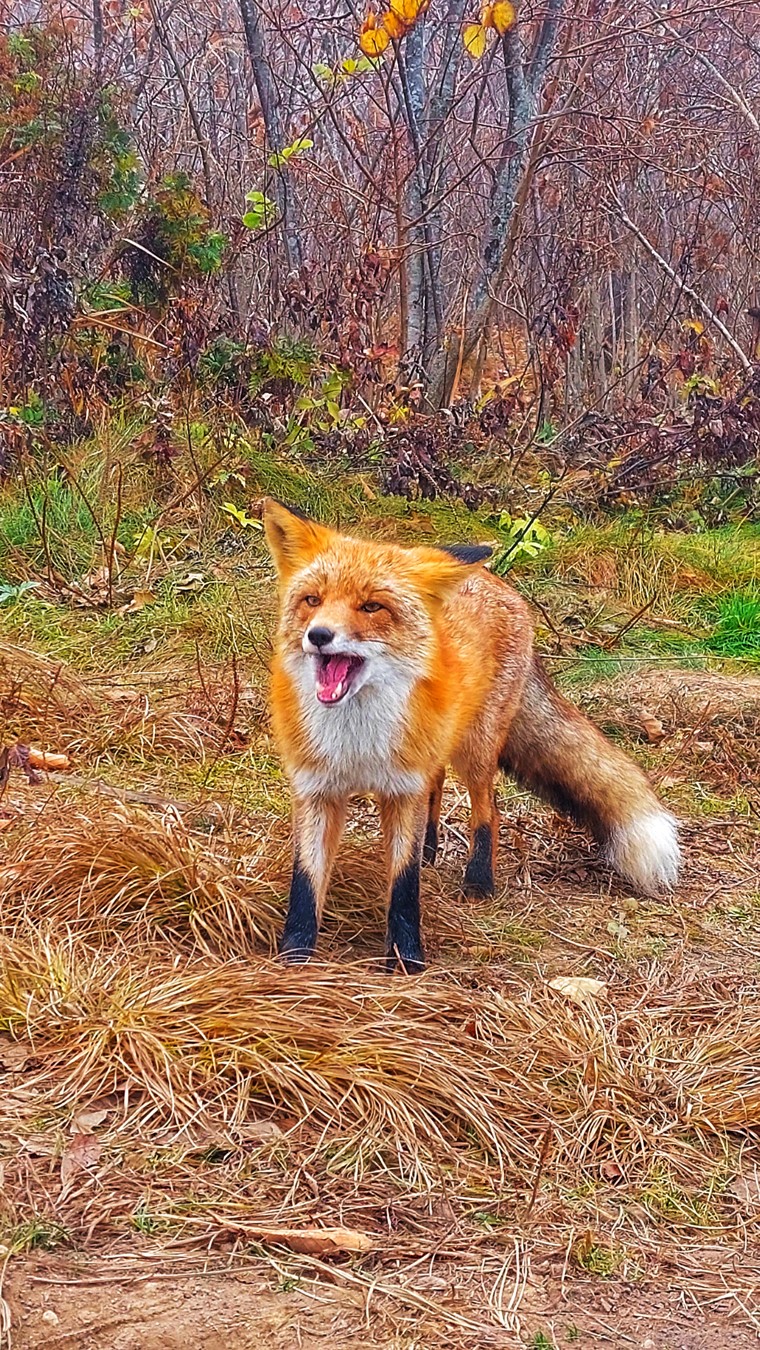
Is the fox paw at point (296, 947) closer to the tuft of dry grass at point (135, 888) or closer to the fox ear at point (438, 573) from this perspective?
the tuft of dry grass at point (135, 888)

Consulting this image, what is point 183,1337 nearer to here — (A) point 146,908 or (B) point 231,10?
(A) point 146,908

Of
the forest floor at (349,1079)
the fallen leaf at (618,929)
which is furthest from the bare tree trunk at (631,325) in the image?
the fallen leaf at (618,929)

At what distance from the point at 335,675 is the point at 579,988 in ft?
3.66

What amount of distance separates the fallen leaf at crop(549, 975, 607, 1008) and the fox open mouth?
102 centimetres

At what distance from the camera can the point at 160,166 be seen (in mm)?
8961

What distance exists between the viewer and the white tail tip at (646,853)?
4.45m

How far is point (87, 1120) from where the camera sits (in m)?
2.78

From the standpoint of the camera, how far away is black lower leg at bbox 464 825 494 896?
14.4 feet

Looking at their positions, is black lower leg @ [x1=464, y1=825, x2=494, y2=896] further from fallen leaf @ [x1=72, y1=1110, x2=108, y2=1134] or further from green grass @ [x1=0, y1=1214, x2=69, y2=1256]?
green grass @ [x1=0, y1=1214, x2=69, y2=1256]

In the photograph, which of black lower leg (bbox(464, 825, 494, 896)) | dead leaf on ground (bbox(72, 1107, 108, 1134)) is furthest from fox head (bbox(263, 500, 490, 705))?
dead leaf on ground (bbox(72, 1107, 108, 1134))

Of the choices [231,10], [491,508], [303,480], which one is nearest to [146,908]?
[303,480]

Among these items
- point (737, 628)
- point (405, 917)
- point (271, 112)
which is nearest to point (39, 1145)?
point (405, 917)

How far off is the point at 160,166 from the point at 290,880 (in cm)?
654

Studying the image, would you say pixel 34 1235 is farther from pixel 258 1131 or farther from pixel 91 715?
pixel 91 715
